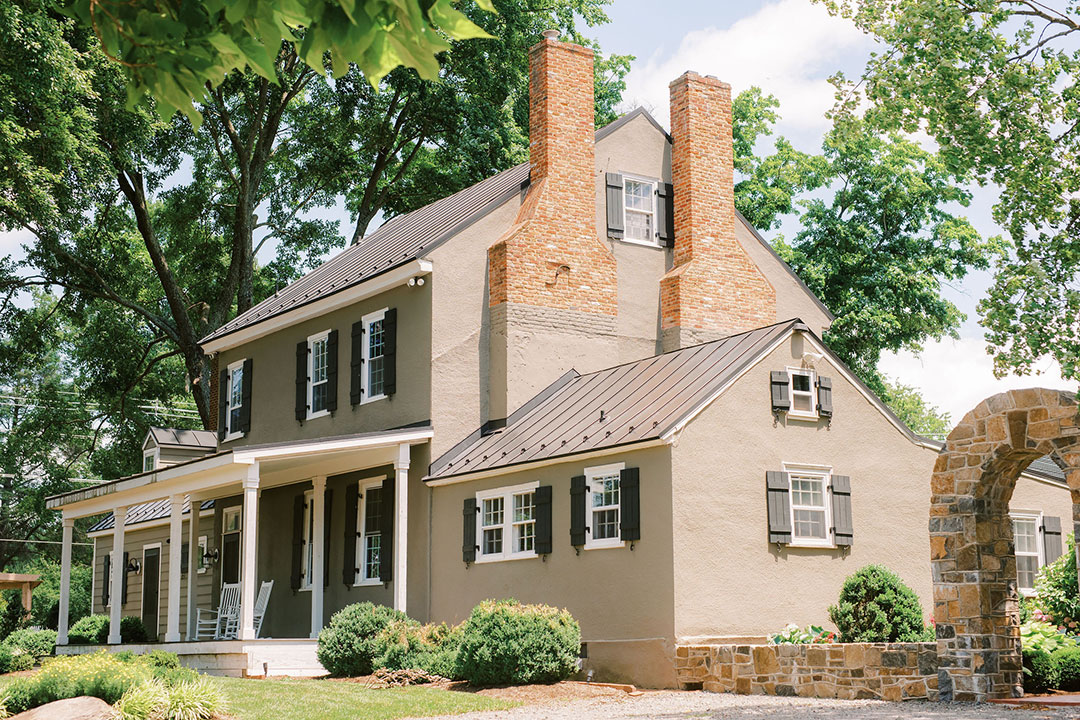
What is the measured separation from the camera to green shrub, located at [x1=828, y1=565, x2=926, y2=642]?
14281mm

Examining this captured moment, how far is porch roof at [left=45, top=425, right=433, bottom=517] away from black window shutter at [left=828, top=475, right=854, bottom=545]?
6.60 m

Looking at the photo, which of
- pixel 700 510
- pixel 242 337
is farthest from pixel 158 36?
pixel 242 337

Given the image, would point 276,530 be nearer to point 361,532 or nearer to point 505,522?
point 361,532

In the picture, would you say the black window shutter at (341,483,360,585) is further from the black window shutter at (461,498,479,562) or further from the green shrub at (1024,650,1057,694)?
the green shrub at (1024,650,1057,694)

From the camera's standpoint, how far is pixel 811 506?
1742cm

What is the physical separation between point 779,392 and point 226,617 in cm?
1122

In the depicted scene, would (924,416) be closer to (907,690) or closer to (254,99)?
(254,99)

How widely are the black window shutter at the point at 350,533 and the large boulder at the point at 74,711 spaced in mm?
9611

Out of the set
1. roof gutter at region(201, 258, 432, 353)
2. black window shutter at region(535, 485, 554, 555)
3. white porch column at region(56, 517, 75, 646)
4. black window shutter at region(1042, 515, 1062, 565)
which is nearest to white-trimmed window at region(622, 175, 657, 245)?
roof gutter at region(201, 258, 432, 353)

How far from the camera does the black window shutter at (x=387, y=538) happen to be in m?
20.2

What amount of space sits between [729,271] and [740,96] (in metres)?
12.2

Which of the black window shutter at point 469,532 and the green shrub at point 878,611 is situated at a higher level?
the black window shutter at point 469,532

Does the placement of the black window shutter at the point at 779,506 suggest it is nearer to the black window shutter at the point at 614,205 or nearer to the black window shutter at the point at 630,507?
the black window shutter at the point at 630,507

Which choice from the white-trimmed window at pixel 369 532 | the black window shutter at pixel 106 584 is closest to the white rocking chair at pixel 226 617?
the white-trimmed window at pixel 369 532
